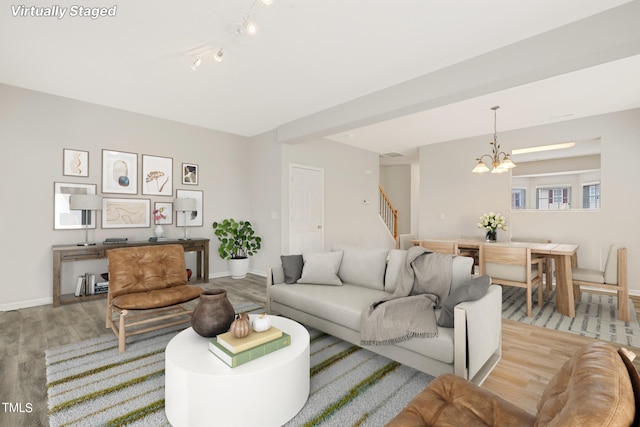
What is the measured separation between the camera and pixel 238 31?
262 centimetres

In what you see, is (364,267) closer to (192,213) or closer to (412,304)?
(412,304)

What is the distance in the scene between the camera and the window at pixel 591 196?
4738mm

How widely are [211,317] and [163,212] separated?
12.1 feet

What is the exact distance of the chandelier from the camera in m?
4.25

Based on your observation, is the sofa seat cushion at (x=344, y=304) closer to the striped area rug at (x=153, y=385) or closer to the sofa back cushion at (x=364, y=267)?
the sofa back cushion at (x=364, y=267)

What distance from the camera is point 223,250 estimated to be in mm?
5410

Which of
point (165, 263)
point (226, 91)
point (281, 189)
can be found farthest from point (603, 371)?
point (281, 189)

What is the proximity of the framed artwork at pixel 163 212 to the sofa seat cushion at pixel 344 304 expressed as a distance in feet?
9.07

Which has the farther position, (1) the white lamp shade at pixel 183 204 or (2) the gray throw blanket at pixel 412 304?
(1) the white lamp shade at pixel 183 204

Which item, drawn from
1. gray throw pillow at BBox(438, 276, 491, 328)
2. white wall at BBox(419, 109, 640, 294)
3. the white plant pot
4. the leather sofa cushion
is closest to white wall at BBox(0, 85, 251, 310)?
the white plant pot

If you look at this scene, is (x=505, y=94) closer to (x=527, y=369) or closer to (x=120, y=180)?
(x=527, y=369)

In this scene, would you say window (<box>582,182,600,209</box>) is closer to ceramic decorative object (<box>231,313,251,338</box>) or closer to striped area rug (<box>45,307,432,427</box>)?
striped area rug (<box>45,307,432,427</box>)

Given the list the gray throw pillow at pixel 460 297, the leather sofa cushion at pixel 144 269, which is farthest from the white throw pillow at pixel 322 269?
the leather sofa cushion at pixel 144 269

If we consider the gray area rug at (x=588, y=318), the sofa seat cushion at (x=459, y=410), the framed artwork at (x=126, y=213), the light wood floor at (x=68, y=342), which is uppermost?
the framed artwork at (x=126, y=213)
